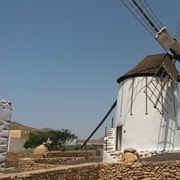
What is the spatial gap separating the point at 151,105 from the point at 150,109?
0.21m

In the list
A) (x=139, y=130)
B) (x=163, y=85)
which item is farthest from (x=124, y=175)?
(x=163, y=85)

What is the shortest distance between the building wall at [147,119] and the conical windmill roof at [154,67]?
0.31 meters

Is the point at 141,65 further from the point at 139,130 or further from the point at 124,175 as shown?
the point at 124,175

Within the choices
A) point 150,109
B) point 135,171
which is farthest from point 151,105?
point 135,171

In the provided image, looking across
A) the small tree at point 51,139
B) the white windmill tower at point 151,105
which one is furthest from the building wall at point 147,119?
the small tree at point 51,139

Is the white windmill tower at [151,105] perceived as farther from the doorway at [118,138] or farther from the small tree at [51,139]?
the small tree at [51,139]

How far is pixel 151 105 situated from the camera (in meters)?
18.0

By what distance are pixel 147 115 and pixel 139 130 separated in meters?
0.87

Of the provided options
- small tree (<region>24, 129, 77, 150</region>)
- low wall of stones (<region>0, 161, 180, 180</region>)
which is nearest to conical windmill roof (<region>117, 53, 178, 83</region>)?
low wall of stones (<region>0, 161, 180, 180</region>)

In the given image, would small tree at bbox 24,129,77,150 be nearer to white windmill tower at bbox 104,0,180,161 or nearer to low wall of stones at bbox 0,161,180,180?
white windmill tower at bbox 104,0,180,161

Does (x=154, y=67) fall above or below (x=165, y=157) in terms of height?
above

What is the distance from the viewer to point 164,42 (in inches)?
749

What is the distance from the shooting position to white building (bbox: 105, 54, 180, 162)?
17.8 meters

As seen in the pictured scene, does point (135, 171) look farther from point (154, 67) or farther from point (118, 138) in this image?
point (154, 67)
